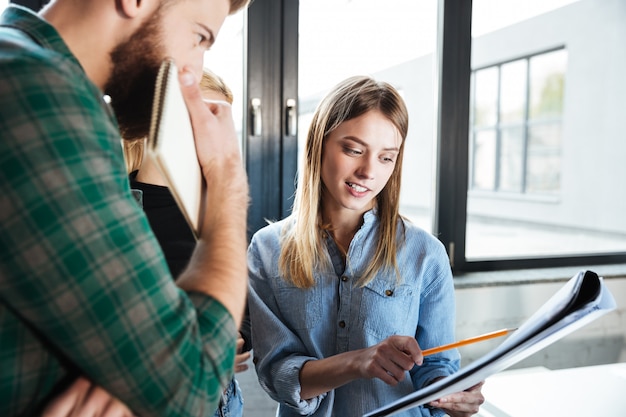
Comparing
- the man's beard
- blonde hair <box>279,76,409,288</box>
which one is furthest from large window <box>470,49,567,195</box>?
the man's beard

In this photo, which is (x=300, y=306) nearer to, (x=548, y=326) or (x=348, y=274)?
(x=348, y=274)

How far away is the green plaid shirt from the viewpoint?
486 mm

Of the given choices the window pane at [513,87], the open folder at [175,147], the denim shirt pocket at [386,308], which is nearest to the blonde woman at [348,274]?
the denim shirt pocket at [386,308]

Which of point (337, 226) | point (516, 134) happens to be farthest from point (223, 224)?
point (516, 134)

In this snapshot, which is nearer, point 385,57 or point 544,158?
point 385,57

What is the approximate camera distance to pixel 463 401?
1.18 m

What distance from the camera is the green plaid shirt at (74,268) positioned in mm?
486

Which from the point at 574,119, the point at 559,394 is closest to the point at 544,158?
the point at 574,119

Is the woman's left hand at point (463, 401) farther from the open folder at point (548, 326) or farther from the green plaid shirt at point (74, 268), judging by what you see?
the green plaid shirt at point (74, 268)

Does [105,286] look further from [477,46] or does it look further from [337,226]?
[477,46]

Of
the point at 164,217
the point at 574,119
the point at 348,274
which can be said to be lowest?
the point at 348,274

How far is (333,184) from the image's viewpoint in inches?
56.7

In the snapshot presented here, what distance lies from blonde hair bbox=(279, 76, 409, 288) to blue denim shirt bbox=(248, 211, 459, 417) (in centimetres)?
3

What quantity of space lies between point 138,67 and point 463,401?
933 millimetres
